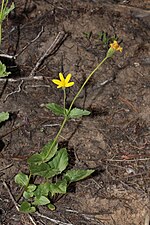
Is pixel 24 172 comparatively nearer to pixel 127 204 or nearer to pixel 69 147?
pixel 69 147

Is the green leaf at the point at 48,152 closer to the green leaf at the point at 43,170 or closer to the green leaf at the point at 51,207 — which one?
the green leaf at the point at 43,170

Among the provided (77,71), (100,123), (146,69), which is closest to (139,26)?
(146,69)

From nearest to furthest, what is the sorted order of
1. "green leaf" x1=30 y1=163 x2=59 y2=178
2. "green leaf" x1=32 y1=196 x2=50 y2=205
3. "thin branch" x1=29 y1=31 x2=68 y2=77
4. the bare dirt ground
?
1. "green leaf" x1=30 y1=163 x2=59 y2=178
2. "green leaf" x1=32 y1=196 x2=50 y2=205
3. the bare dirt ground
4. "thin branch" x1=29 y1=31 x2=68 y2=77

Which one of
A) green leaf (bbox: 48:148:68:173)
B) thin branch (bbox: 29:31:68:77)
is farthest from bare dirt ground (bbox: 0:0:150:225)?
green leaf (bbox: 48:148:68:173)

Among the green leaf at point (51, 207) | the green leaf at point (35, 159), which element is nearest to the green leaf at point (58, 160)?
the green leaf at point (35, 159)

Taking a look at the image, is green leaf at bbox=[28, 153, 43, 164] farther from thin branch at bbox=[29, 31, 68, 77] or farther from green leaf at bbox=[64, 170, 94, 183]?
thin branch at bbox=[29, 31, 68, 77]

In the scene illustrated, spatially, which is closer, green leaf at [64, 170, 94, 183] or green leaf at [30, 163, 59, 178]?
green leaf at [30, 163, 59, 178]
